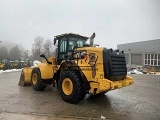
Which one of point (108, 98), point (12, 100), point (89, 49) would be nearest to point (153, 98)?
point (108, 98)

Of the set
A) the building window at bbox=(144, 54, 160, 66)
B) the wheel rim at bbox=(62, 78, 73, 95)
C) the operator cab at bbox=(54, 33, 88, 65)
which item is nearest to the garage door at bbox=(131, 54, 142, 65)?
the building window at bbox=(144, 54, 160, 66)

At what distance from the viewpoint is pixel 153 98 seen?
28.8 feet

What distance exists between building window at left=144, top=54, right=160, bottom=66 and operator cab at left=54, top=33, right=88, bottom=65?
31.5 m

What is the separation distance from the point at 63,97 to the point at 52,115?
188 cm

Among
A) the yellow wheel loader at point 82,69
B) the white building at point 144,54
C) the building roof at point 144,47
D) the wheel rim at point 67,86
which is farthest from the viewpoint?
the building roof at point 144,47

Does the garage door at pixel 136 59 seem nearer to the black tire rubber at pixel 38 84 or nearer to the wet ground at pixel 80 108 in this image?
the wet ground at pixel 80 108

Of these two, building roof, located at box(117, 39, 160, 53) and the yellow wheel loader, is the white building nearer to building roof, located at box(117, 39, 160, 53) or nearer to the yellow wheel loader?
building roof, located at box(117, 39, 160, 53)

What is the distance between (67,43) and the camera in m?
9.21

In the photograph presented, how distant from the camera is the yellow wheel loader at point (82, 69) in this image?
7.16 metres

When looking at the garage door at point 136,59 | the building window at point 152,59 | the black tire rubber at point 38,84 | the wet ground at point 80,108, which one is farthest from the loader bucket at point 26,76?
the garage door at point 136,59

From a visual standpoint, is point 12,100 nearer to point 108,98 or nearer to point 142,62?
point 108,98

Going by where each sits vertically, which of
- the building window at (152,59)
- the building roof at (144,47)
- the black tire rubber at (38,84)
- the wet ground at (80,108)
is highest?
the building roof at (144,47)

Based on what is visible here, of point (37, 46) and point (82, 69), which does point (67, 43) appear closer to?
point (82, 69)

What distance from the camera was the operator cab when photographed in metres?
9.20
